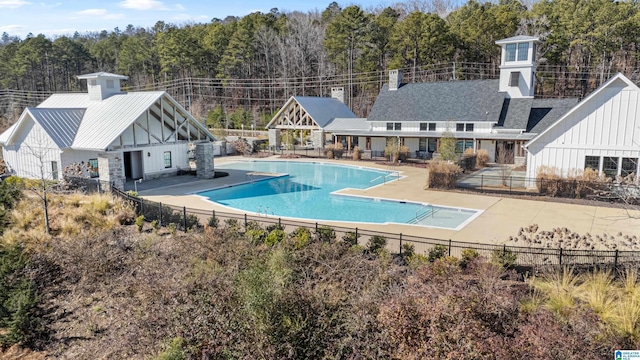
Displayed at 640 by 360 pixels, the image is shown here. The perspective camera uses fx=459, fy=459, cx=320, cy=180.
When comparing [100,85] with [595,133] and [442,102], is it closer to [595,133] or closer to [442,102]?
[442,102]

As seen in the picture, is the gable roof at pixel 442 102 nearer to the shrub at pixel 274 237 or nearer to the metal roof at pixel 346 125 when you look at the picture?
the metal roof at pixel 346 125

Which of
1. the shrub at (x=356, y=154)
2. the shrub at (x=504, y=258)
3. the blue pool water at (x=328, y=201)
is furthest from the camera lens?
the shrub at (x=356, y=154)

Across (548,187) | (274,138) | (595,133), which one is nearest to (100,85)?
(274,138)

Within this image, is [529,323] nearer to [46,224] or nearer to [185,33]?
[46,224]

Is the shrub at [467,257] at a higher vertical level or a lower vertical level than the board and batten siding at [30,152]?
lower

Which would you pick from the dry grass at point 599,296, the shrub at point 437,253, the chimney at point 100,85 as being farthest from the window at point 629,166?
the chimney at point 100,85

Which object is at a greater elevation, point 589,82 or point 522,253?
point 589,82

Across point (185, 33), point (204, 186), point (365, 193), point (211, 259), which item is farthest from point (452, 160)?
point (185, 33)
